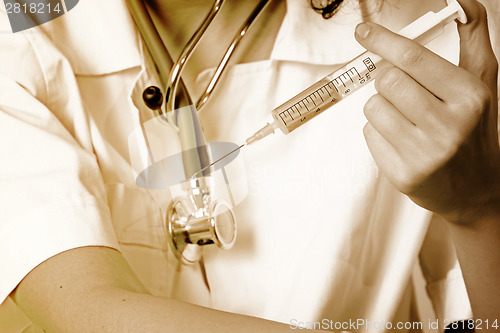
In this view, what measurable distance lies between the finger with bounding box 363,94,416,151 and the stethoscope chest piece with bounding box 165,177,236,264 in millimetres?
212

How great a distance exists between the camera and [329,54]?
617mm

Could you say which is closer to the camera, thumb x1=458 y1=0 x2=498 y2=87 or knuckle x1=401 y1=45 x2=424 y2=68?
knuckle x1=401 y1=45 x2=424 y2=68

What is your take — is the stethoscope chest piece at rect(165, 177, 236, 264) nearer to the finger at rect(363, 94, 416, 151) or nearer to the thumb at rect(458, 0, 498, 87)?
the finger at rect(363, 94, 416, 151)

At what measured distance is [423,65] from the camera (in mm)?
459

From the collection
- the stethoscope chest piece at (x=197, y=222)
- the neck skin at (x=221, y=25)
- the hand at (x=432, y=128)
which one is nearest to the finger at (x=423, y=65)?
the hand at (x=432, y=128)

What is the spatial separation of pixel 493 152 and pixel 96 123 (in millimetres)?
514

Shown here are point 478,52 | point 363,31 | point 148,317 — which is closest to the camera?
point 148,317

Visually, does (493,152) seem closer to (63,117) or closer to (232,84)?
(232,84)

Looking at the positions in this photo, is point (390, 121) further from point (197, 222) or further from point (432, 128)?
point (197, 222)

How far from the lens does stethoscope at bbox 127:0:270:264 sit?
52 cm

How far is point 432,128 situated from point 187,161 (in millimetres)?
291

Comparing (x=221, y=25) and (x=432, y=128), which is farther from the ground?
(x=221, y=25)

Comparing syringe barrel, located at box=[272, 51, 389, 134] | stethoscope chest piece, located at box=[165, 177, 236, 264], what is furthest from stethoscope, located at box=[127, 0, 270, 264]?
syringe barrel, located at box=[272, 51, 389, 134]

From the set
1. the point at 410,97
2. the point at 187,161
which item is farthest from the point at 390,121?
the point at 187,161
